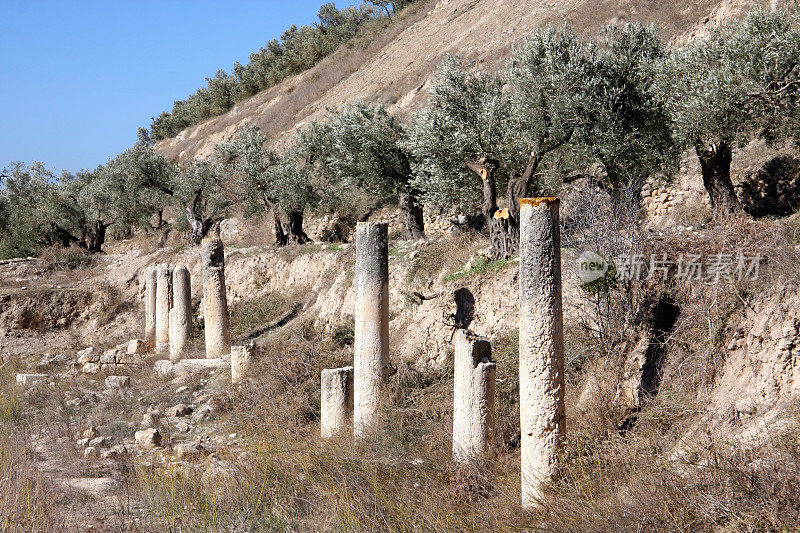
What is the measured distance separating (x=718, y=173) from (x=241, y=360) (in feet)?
38.9

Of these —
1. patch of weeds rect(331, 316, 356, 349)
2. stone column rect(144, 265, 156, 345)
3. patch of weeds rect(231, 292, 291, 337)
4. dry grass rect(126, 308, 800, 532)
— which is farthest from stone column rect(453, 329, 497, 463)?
stone column rect(144, 265, 156, 345)

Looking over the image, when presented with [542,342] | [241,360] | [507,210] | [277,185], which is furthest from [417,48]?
[542,342]

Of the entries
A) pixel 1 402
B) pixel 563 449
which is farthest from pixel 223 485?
pixel 1 402

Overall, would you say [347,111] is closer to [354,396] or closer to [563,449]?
[354,396]

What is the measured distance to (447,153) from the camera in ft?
57.1

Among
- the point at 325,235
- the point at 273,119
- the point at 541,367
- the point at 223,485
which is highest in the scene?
the point at 273,119

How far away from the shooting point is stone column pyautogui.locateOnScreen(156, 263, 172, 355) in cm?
2027

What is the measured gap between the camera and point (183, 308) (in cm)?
1902

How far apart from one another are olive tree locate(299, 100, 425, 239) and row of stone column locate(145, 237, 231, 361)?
5094 millimetres

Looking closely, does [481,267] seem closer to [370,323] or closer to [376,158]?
[370,323]

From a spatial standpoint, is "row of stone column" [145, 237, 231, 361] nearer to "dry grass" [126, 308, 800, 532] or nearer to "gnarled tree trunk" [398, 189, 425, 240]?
"gnarled tree trunk" [398, 189, 425, 240]

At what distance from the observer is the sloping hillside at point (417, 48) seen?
27625 millimetres

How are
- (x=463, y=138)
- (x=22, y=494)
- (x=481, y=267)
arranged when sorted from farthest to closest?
(x=463, y=138), (x=481, y=267), (x=22, y=494)

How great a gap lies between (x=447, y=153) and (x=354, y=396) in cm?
803
